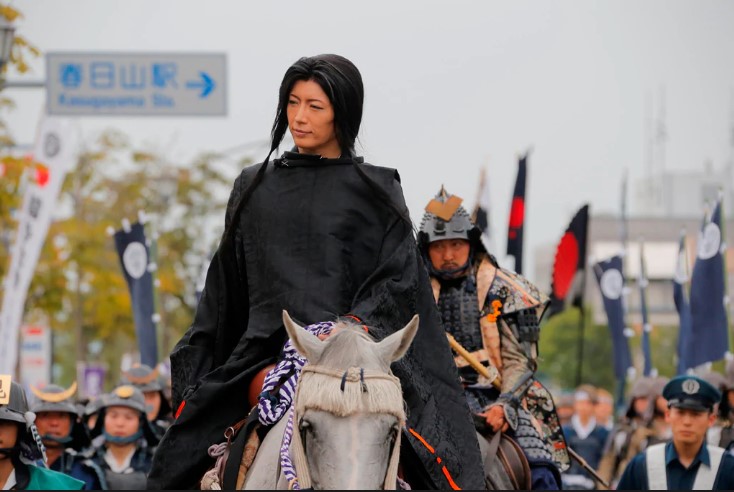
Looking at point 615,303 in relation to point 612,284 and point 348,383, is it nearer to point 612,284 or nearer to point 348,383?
point 612,284

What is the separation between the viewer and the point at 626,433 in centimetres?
1836

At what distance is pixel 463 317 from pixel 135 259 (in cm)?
1068

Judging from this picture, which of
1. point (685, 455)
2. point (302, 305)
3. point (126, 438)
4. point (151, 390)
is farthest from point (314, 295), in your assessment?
point (151, 390)

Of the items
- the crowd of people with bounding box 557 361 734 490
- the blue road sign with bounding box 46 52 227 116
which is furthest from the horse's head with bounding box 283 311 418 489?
the blue road sign with bounding box 46 52 227 116

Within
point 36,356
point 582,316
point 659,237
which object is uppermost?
point 582,316

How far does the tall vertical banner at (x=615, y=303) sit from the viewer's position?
73.6 feet

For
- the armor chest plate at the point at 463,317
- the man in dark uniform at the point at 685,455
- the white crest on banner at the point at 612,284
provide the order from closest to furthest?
the man in dark uniform at the point at 685,455, the armor chest plate at the point at 463,317, the white crest on banner at the point at 612,284

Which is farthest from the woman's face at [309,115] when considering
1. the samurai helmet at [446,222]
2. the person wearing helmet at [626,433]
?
the person wearing helmet at [626,433]

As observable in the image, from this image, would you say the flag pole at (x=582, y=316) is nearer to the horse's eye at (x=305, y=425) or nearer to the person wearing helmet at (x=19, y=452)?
the person wearing helmet at (x=19, y=452)

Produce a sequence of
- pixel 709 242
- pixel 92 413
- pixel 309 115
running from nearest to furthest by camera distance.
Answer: pixel 309 115, pixel 92 413, pixel 709 242

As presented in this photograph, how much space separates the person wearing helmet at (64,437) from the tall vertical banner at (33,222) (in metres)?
6.56

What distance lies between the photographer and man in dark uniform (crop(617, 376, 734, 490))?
31.1 feet

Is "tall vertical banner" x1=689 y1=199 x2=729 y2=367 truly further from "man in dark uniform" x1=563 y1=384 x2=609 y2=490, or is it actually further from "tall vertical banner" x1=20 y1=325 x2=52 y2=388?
"tall vertical banner" x1=20 y1=325 x2=52 y2=388

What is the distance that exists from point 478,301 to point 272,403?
424cm
